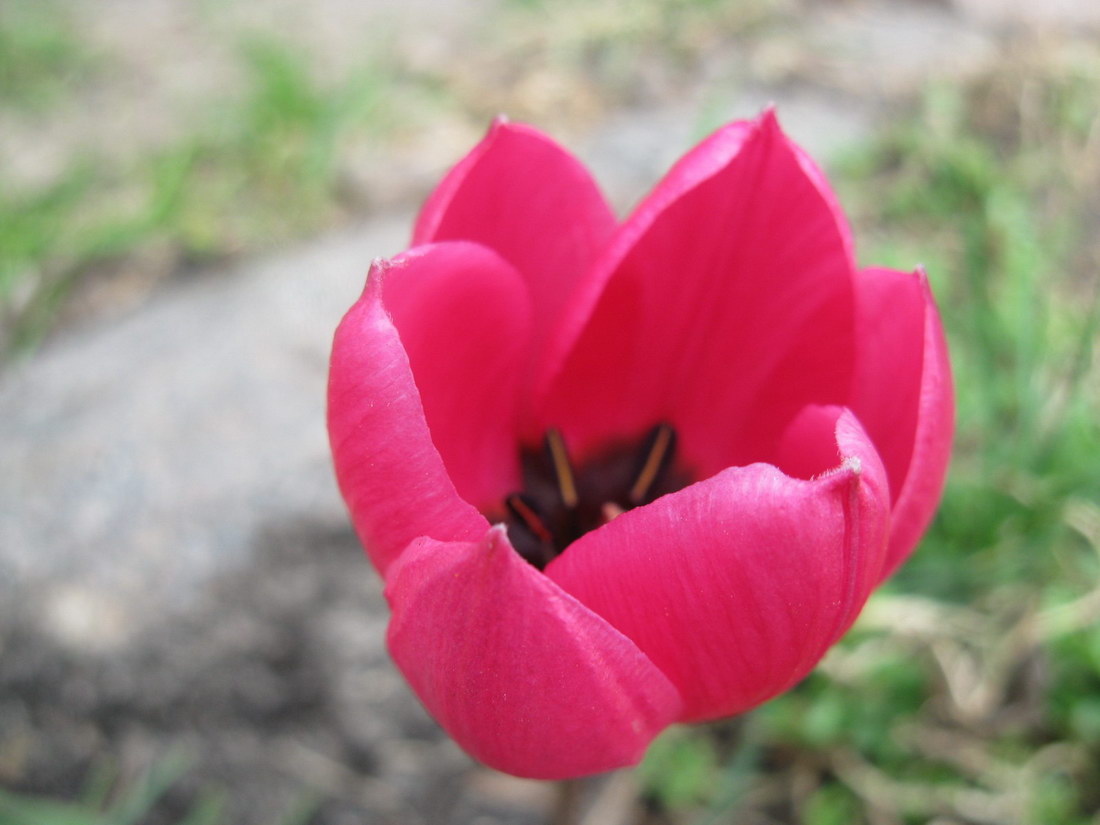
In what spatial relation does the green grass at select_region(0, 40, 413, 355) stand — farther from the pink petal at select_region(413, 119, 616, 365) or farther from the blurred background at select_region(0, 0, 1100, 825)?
the pink petal at select_region(413, 119, 616, 365)

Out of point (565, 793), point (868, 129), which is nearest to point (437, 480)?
point (565, 793)

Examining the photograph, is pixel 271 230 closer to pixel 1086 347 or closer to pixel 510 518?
pixel 510 518

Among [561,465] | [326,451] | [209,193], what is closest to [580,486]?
[561,465]

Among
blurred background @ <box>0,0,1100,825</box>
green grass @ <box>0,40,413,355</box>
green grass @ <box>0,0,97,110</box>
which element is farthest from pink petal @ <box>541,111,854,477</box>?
green grass @ <box>0,0,97,110</box>

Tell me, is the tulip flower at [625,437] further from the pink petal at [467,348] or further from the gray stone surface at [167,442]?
the gray stone surface at [167,442]

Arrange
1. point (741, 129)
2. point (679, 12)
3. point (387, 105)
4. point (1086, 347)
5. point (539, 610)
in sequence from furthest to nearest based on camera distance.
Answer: point (679, 12) < point (387, 105) < point (1086, 347) < point (741, 129) < point (539, 610)
